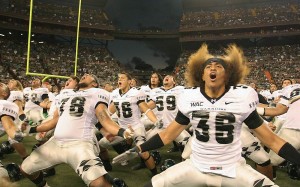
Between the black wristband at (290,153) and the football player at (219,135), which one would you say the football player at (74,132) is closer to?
the football player at (219,135)

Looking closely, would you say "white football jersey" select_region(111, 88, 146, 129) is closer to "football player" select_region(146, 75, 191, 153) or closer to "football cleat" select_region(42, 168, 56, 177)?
"football player" select_region(146, 75, 191, 153)

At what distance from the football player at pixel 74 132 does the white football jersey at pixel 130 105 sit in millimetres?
2168

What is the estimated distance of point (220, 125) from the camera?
3.07 m

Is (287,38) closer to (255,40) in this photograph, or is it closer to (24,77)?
(255,40)

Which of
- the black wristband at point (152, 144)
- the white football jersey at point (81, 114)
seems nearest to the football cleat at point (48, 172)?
the white football jersey at point (81, 114)

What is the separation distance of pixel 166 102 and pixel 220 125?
14.3 ft

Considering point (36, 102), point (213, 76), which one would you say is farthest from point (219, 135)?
point (36, 102)

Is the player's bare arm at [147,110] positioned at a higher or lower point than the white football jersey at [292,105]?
lower

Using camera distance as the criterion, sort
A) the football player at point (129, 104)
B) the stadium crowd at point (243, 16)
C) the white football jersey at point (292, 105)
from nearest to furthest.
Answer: the white football jersey at point (292, 105)
the football player at point (129, 104)
the stadium crowd at point (243, 16)

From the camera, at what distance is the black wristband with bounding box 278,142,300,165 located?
9.66 feet

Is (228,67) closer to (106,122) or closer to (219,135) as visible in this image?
(219,135)

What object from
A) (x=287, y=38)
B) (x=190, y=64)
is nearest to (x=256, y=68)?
(x=287, y=38)

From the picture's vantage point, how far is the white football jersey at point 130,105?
22.5 ft

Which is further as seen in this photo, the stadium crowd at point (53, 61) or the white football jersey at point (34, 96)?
the stadium crowd at point (53, 61)
